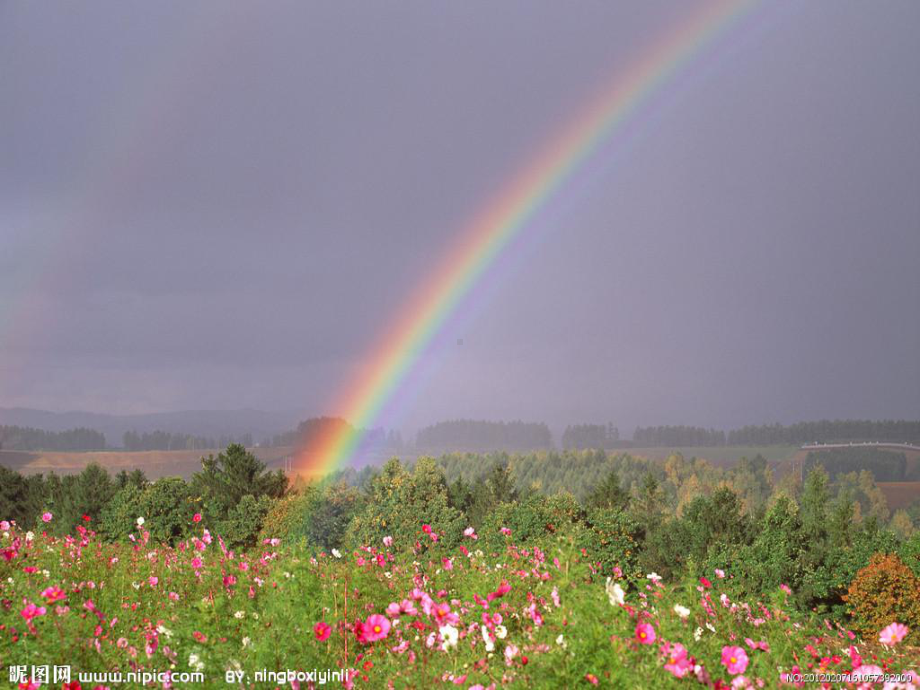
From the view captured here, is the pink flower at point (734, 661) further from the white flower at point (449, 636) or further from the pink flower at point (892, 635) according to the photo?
the white flower at point (449, 636)

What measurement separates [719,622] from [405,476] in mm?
29497

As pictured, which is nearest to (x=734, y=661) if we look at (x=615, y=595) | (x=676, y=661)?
(x=676, y=661)

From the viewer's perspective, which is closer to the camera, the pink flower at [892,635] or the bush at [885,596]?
the pink flower at [892,635]

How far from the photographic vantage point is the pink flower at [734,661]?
487 cm

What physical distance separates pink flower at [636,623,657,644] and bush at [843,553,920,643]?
888 inches

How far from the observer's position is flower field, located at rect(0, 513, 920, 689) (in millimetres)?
5156

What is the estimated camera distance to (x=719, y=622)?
684 centimetres

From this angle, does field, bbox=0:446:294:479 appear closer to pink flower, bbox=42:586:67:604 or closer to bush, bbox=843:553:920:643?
bush, bbox=843:553:920:643

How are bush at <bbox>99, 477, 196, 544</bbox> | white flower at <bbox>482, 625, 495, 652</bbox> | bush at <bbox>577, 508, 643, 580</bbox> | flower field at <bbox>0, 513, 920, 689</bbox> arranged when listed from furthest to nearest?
bush at <bbox>99, 477, 196, 544</bbox> → bush at <bbox>577, 508, 643, 580</bbox> → white flower at <bbox>482, 625, 495, 652</bbox> → flower field at <bbox>0, 513, 920, 689</bbox>

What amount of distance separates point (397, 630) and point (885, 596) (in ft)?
75.3

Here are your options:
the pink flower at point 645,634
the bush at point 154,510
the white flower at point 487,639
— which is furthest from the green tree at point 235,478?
the pink flower at point 645,634

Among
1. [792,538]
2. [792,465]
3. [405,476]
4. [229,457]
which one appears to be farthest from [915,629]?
[792,465]

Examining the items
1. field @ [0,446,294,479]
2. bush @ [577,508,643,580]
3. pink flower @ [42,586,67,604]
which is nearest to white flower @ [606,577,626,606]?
pink flower @ [42,586,67,604]

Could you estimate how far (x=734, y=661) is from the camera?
16.1ft
